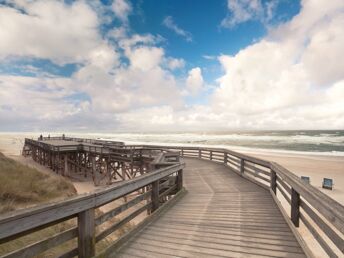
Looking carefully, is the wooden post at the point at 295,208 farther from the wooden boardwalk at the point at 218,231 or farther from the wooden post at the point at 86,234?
the wooden post at the point at 86,234

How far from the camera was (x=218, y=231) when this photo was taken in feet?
16.5

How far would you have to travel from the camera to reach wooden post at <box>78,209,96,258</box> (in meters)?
3.65

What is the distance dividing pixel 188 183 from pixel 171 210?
4.51 meters

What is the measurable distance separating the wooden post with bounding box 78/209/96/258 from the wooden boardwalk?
0.59 metres

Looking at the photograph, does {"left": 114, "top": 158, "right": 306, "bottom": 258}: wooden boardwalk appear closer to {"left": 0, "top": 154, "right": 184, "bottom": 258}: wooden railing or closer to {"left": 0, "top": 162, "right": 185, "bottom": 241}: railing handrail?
{"left": 0, "top": 154, "right": 184, "bottom": 258}: wooden railing

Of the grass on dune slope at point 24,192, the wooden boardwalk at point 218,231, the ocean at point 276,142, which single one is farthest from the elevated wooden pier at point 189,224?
the ocean at point 276,142

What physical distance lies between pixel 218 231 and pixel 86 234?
2671 millimetres

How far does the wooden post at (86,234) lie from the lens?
365 cm

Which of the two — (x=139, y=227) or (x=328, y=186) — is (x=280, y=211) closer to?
(x=139, y=227)

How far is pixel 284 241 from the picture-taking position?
4473 millimetres

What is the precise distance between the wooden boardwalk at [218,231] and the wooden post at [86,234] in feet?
1.95

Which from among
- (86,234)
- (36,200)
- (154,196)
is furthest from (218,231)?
(36,200)

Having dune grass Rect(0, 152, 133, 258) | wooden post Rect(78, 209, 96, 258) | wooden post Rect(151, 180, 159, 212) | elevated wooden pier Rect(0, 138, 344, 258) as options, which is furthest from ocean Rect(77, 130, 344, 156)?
wooden post Rect(78, 209, 96, 258)

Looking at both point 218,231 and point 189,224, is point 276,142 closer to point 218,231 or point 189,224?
point 189,224
